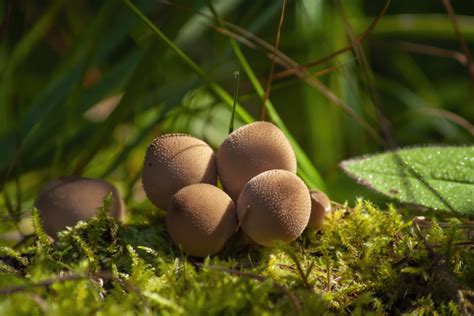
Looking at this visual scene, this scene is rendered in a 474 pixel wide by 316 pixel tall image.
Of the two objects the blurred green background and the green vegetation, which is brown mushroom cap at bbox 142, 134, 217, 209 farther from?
the blurred green background

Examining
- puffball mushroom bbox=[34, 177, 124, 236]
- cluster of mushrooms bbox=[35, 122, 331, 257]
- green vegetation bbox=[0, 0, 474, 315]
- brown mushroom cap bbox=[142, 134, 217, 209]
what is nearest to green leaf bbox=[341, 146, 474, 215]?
green vegetation bbox=[0, 0, 474, 315]


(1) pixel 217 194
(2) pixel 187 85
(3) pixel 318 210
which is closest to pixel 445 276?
(3) pixel 318 210

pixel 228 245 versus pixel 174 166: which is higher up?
pixel 174 166

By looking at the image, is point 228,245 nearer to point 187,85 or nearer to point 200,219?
point 200,219

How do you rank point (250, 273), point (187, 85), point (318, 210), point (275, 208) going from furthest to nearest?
point (187, 85) < point (318, 210) < point (275, 208) < point (250, 273)

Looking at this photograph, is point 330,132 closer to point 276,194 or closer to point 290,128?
point 290,128

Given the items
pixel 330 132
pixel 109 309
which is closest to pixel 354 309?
pixel 109 309

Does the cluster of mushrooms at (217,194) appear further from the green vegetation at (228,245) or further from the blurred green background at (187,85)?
the blurred green background at (187,85)
